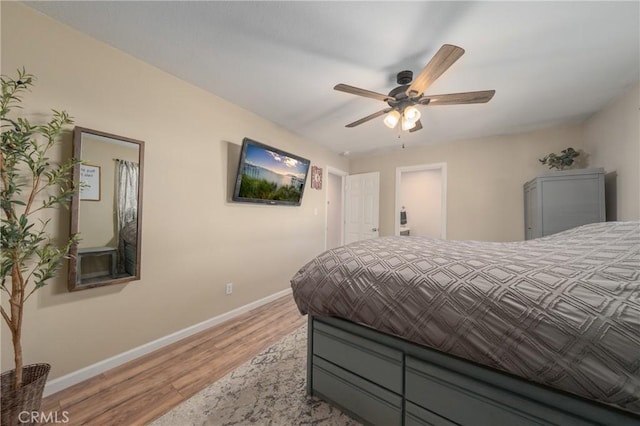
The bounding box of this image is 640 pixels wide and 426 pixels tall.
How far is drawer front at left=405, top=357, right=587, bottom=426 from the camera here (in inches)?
33.4

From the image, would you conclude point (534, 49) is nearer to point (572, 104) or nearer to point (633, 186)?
point (572, 104)

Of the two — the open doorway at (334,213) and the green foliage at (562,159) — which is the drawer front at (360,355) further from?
the open doorway at (334,213)

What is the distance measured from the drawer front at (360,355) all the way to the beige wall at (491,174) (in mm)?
3143

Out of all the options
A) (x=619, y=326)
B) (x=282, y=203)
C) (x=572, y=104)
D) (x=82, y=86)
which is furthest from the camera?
(x=282, y=203)

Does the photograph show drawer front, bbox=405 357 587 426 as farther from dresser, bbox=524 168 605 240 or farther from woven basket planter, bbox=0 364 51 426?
dresser, bbox=524 168 605 240

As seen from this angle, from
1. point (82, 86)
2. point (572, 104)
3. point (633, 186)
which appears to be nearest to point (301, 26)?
point (82, 86)

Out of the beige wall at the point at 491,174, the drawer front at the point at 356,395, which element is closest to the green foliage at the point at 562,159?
the beige wall at the point at 491,174

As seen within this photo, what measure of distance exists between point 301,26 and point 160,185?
5.81ft

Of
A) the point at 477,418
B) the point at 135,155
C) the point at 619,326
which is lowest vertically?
the point at 477,418

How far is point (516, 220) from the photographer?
3398 mm

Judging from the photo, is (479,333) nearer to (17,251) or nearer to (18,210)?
(17,251)

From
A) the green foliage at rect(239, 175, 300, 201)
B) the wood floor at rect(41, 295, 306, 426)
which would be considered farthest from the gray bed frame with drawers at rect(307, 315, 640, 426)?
the green foliage at rect(239, 175, 300, 201)

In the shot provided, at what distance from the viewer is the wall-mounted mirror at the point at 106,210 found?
1618 mm

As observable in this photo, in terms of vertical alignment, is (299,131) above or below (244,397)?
above
